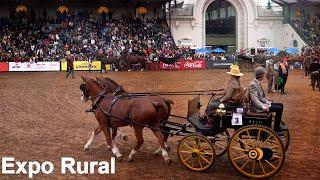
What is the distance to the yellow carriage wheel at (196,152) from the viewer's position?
322 inches

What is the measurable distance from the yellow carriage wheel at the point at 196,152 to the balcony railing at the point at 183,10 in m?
40.8

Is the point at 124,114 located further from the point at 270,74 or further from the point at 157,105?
the point at 270,74

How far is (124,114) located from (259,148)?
2.52 meters

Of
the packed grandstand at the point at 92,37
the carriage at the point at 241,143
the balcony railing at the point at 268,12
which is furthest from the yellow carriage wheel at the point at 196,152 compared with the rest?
the balcony railing at the point at 268,12

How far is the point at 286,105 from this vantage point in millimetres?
17078

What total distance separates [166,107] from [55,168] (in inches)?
87.4

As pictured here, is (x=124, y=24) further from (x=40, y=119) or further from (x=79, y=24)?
(x=40, y=119)

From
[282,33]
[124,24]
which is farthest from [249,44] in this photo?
[124,24]

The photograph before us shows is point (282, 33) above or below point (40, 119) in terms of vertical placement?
above

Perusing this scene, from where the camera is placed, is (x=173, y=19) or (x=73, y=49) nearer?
(x=73, y=49)

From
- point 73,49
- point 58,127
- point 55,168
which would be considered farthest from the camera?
point 73,49

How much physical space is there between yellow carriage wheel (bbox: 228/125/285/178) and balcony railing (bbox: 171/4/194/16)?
41.1 metres

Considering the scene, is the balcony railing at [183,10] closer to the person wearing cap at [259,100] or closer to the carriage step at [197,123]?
the carriage step at [197,123]

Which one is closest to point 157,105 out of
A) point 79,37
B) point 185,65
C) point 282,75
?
point 282,75
